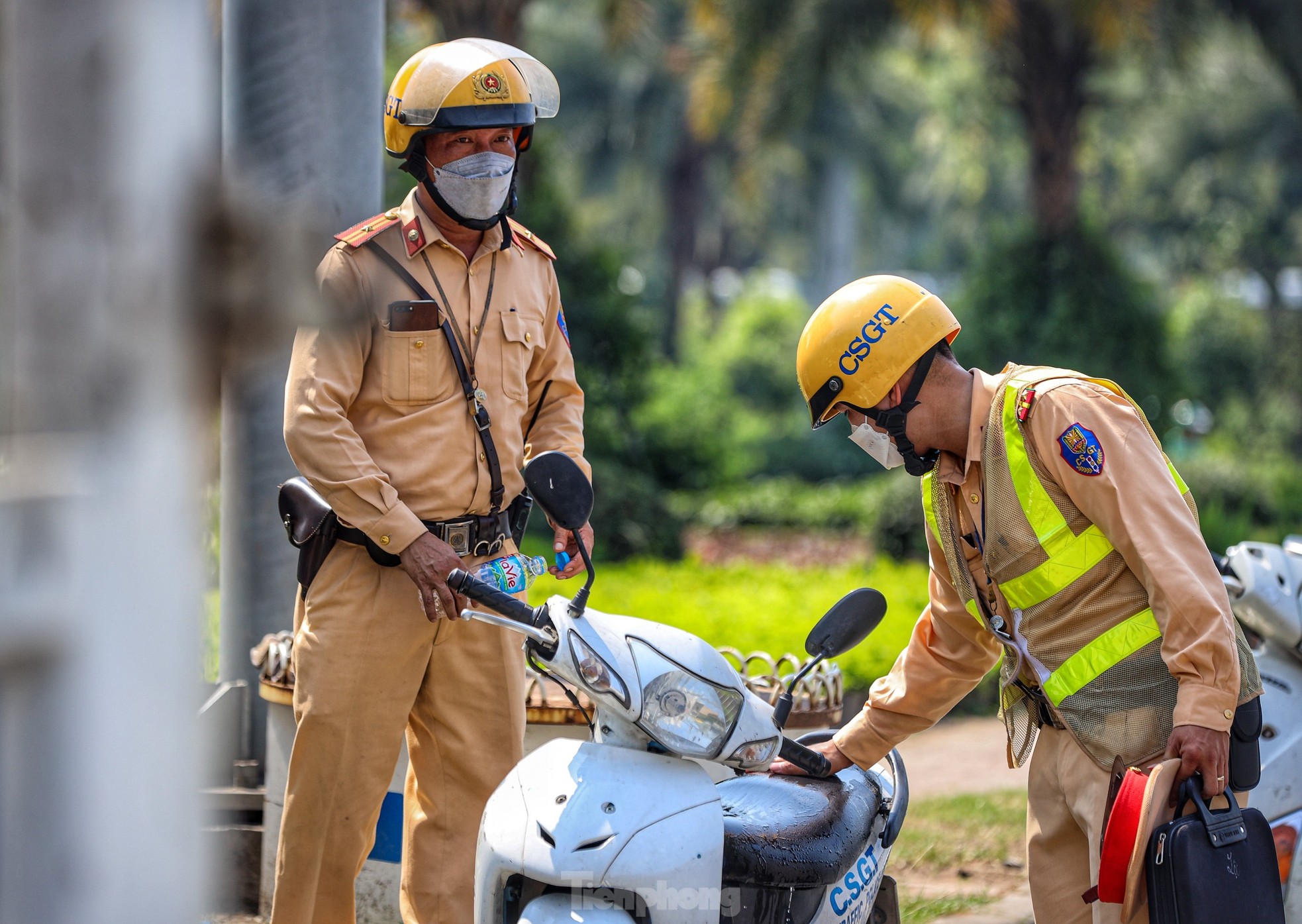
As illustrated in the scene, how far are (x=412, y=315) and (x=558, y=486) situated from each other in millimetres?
943

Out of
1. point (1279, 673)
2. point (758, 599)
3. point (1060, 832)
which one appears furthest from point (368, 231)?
point (758, 599)

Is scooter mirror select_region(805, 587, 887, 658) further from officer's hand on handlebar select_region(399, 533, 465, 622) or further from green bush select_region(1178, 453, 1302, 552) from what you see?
green bush select_region(1178, 453, 1302, 552)

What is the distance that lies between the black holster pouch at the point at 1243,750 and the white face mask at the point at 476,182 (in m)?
1.88

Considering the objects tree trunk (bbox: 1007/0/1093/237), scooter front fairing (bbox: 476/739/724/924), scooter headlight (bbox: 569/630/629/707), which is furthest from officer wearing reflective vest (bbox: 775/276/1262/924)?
tree trunk (bbox: 1007/0/1093/237)

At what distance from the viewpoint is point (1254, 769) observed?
8.94ft

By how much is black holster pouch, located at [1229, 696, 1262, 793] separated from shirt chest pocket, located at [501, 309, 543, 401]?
168 cm

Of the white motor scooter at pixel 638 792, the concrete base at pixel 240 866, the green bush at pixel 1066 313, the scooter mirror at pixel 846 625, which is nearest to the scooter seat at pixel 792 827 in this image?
the white motor scooter at pixel 638 792

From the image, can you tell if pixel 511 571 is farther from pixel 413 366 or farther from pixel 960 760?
pixel 960 760

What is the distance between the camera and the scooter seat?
2.55 metres

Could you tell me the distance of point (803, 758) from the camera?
8.91ft

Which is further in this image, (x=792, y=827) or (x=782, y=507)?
(x=782, y=507)

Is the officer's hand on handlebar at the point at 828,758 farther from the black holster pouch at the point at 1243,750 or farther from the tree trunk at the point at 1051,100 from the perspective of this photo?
the tree trunk at the point at 1051,100

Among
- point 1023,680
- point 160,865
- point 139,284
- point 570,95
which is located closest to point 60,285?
point 139,284

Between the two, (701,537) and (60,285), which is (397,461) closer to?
(60,285)
